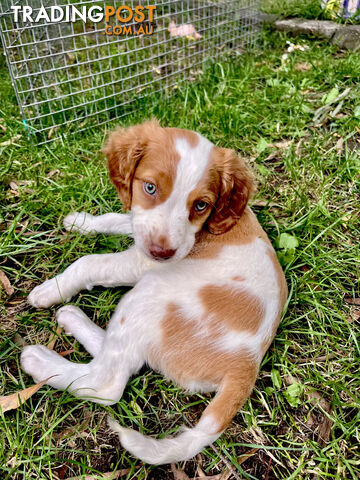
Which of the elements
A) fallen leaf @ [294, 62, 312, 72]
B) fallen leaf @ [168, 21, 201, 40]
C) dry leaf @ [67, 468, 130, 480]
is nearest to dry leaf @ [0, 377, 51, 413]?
dry leaf @ [67, 468, 130, 480]

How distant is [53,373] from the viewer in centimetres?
218

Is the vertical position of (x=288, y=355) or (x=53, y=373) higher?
(x=53, y=373)

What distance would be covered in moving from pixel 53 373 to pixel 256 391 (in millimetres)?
1118

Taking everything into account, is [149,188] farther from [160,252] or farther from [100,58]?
[100,58]

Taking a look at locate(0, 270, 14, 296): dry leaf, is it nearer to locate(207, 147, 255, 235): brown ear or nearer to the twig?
locate(207, 147, 255, 235): brown ear

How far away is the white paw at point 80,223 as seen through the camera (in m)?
3.02

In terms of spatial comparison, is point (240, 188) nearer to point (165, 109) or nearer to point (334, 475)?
point (334, 475)

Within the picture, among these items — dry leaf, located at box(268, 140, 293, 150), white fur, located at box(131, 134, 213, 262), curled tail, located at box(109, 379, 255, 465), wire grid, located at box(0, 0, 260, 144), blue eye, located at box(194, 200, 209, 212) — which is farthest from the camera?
dry leaf, located at box(268, 140, 293, 150)

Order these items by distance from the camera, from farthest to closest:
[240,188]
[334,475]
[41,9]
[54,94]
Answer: [54,94] → [41,9] → [240,188] → [334,475]

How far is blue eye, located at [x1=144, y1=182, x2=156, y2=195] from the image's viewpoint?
225cm

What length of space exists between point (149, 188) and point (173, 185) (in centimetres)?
17

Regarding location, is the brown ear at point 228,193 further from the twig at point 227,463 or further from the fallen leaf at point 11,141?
the fallen leaf at point 11,141

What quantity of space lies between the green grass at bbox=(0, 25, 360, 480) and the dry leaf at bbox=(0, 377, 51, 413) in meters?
0.05

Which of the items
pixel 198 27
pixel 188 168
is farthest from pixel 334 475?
pixel 198 27
